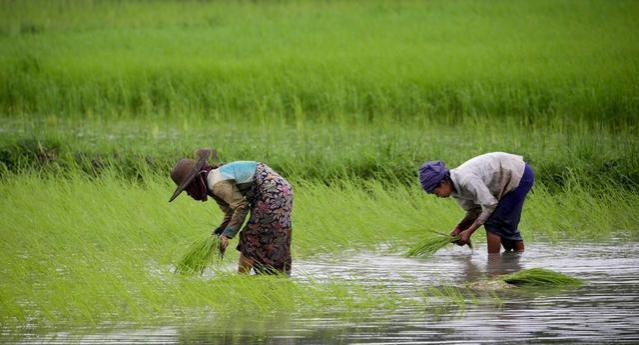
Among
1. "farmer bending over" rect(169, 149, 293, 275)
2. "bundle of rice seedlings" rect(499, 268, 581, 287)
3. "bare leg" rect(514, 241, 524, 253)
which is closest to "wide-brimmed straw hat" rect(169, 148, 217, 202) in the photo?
"farmer bending over" rect(169, 149, 293, 275)

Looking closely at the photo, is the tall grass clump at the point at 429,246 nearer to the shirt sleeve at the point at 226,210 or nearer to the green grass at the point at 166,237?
the green grass at the point at 166,237

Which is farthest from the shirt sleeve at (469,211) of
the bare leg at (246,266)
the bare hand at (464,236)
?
the bare leg at (246,266)

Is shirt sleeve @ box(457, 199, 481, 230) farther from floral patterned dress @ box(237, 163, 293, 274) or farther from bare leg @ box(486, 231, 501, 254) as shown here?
floral patterned dress @ box(237, 163, 293, 274)

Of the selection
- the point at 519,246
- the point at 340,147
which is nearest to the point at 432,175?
the point at 519,246

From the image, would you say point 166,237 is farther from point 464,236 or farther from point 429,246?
point 464,236

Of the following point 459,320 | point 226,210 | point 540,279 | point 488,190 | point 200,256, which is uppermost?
point 226,210

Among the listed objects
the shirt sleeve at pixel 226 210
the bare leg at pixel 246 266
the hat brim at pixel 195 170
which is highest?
the hat brim at pixel 195 170

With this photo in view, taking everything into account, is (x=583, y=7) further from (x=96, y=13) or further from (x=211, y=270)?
(x=211, y=270)

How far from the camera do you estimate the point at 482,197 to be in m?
7.38

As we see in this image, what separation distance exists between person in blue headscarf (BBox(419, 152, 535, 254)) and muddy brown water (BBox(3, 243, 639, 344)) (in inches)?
10.0

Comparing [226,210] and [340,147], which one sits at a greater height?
[226,210]

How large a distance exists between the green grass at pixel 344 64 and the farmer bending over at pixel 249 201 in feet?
23.7

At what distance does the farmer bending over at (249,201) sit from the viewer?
665 cm

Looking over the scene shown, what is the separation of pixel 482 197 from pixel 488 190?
0.11 m
